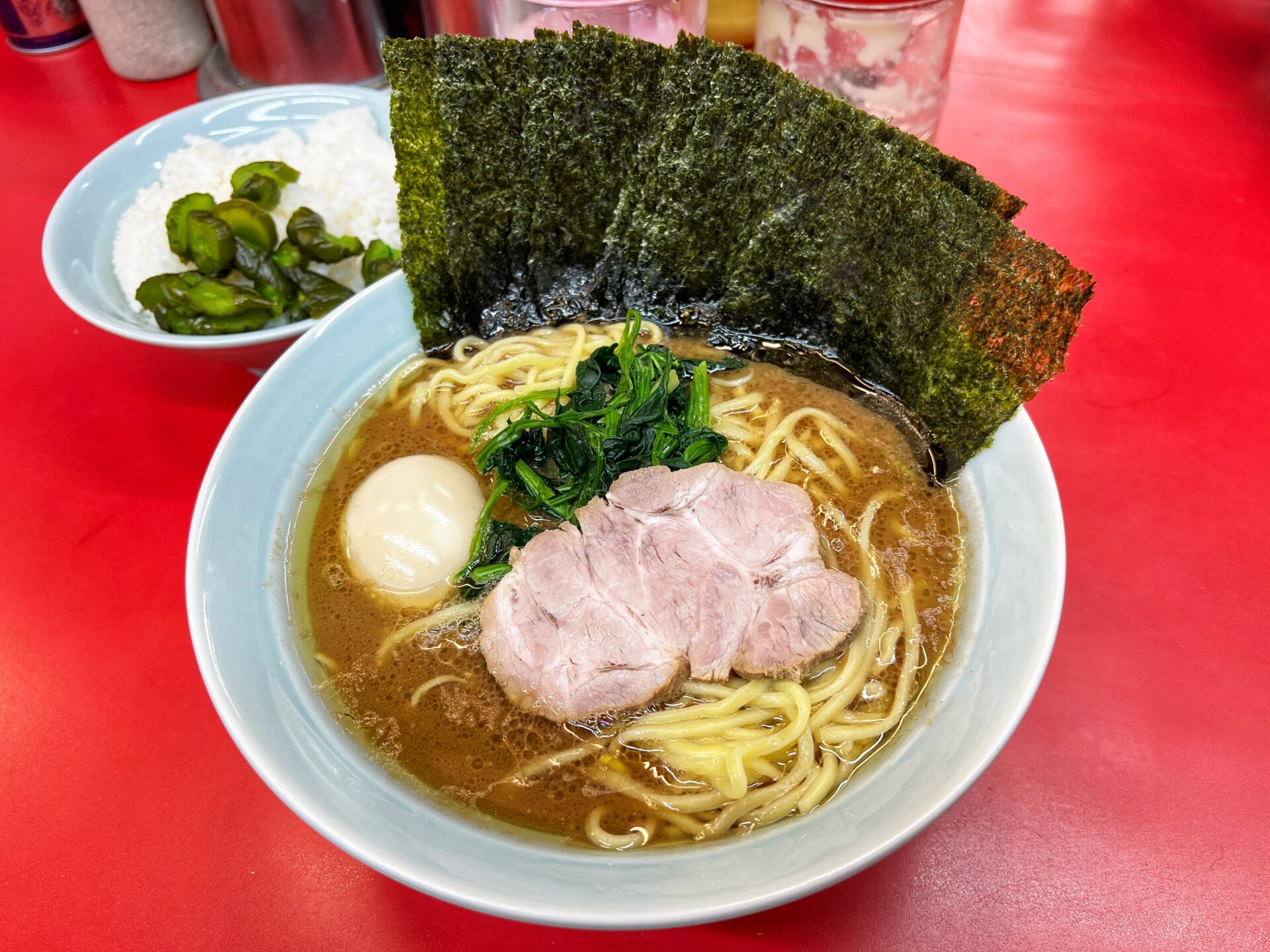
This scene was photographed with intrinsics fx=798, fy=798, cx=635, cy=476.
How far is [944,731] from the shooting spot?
4.09ft

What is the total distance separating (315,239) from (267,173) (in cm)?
30

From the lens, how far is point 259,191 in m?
2.05

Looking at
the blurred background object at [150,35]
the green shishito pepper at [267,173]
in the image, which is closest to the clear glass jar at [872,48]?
the green shishito pepper at [267,173]

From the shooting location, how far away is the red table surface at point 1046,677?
4.48ft

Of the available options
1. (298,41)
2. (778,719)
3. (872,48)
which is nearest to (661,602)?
(778,719)

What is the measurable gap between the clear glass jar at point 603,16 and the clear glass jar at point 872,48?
305 millimetres

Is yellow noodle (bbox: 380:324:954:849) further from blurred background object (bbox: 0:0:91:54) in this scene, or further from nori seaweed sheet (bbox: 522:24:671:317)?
blurred background object (bbox: 0:0:91:54)

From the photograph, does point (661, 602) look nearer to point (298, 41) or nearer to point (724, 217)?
point (724, 217)

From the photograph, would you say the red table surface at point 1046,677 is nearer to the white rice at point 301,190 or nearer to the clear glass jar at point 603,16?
the white rice at point 301,190

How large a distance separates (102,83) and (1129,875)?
4065mm

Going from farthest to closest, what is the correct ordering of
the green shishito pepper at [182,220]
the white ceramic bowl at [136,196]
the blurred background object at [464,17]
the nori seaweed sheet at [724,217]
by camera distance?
1. the blurred background object at [464,17]
2. the green shishito pepper at [182,220]
3. the white ceramic bowl at [136,196]
4. the nori seaweed sheet at [724,217]

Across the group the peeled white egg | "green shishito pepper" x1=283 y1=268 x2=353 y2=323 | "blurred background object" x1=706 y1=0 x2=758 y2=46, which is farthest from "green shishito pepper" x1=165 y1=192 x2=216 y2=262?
"blurred background object" x1=706 y1=0 x2=758 y2=46

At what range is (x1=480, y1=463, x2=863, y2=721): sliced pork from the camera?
4.57 ft

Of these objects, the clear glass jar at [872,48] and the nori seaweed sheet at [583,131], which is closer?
the nori seaweed sheet at [583,131]
